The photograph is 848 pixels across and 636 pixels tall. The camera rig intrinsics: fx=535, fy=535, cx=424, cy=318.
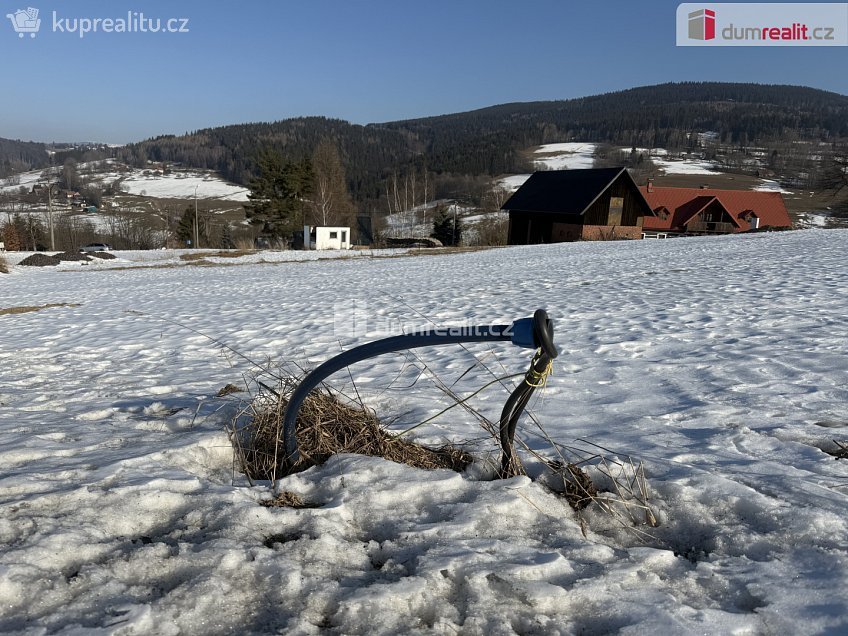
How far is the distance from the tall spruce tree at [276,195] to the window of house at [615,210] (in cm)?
2930

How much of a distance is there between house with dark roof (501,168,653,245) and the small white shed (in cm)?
1469

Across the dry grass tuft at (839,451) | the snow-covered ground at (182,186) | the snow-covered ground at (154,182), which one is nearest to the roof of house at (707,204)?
the dry grass tuft at (839,451)

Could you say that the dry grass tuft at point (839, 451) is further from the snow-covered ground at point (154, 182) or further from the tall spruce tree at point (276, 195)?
the snow-covered ground at point (154, 182)

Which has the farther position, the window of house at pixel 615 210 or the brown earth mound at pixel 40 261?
the window of house at pixel 615 210

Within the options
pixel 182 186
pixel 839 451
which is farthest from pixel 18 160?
pixel 839 451

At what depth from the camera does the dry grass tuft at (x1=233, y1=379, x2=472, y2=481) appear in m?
2.79

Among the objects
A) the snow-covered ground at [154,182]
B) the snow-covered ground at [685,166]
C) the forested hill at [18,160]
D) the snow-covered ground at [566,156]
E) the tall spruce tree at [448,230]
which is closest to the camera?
the tall spruce tree at [448,230]

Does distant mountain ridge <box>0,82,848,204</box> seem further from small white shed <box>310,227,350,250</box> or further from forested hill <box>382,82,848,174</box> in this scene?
small white shed <box>310,227,350,250</box>

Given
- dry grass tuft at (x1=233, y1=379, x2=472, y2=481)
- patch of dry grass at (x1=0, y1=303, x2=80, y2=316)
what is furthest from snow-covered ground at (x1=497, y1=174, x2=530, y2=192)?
dry grass tuft at (x1=233, y1=379, x2=472, y2=481)

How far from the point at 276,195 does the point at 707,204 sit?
4060 centimetres

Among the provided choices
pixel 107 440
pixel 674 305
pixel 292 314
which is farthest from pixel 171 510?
pixel 674 305

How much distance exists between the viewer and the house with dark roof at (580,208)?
37.2m

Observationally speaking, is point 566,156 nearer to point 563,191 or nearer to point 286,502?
point 563,191

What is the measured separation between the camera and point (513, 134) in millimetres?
157000
